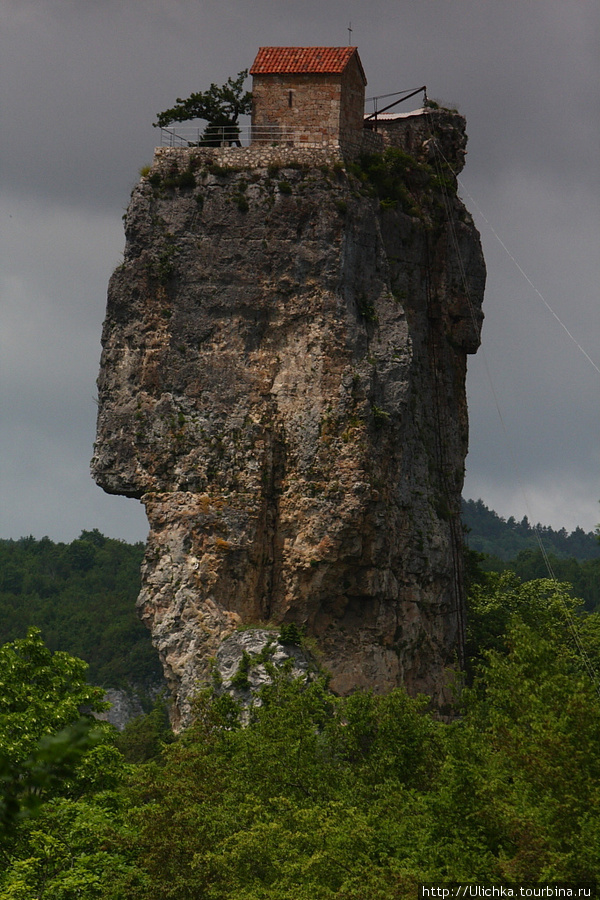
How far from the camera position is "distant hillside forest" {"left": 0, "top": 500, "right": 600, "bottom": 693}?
93.8 meters

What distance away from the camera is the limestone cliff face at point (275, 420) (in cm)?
3531

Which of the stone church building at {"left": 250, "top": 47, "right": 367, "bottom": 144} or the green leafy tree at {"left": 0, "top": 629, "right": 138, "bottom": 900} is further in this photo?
the stone church building at {"left": 250, "top": 47, "right": 367, "bottom": 144}

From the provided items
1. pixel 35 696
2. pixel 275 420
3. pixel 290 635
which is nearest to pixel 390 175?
pixel 275 420

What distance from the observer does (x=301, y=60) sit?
38469 millimetres

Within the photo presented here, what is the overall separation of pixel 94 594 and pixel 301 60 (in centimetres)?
7543

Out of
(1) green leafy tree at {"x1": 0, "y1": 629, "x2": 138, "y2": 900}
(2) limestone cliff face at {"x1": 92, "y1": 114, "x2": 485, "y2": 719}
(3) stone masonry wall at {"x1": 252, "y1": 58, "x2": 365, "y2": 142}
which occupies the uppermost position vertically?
(3) stone masonry wall at {"x1": 252, "y1": 58, "x2": 365, "y2": 142}

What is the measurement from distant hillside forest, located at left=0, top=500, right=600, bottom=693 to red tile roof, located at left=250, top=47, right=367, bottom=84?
163ft

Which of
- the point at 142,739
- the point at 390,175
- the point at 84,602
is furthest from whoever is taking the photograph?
the point at 84,602

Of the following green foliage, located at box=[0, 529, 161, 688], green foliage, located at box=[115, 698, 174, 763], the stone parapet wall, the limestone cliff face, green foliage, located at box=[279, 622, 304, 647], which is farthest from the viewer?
green foliage, located at box=[0, 529, 161, 688]

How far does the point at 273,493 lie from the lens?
3612 centimetres

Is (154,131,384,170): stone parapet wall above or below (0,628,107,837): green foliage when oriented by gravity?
above

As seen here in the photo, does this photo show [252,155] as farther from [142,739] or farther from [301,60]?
[142,739]

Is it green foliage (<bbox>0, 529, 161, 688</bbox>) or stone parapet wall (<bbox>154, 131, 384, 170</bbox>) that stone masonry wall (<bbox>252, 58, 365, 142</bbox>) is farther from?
green foliage (<bbox>0, 529, 161, 688</bbox>)

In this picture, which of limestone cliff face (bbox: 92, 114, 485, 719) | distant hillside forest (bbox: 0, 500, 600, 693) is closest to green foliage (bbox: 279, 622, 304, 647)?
limestone cliff face (bbox: 92, 114, 485, 719)
